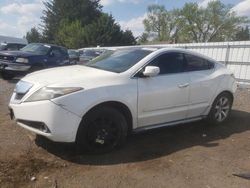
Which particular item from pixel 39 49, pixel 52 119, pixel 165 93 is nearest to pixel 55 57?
pixel 39 49

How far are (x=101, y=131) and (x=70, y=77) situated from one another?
0.94 m

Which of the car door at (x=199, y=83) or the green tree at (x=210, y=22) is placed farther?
the green tree at (x=210, y=22)

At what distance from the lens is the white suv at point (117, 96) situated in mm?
4754

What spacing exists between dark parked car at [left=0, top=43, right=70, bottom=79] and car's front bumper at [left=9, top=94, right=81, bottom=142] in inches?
336

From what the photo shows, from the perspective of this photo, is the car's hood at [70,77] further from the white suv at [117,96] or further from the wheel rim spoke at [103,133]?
the wheel rim spoke at [103,133]

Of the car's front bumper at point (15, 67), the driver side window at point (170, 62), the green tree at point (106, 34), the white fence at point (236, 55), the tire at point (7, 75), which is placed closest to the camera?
the driver side window at point (170, 62)

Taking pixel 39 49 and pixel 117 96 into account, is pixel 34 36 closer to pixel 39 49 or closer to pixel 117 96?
pixel 39 49

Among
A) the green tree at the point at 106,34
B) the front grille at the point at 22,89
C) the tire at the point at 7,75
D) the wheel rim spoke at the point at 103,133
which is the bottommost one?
the green tree at the point at 106,34

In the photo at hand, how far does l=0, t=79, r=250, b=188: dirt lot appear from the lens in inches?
170

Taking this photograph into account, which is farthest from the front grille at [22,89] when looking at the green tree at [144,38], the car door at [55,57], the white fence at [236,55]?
the green tree at [144,38]

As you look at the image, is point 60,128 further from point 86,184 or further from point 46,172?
point 86,184

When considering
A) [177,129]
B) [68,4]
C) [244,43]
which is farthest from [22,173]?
[68,4]

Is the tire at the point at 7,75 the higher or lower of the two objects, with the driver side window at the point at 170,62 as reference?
lower

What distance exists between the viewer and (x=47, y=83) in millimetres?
4887
